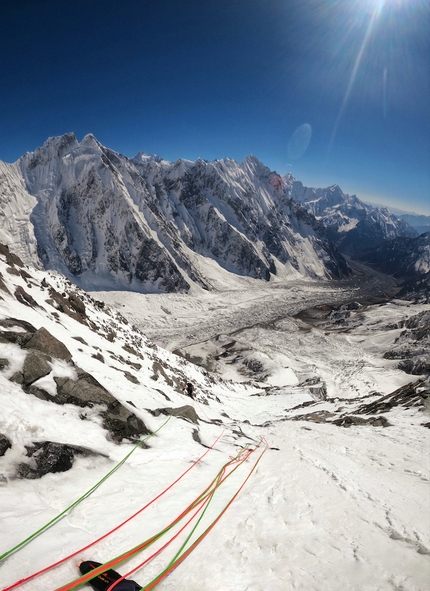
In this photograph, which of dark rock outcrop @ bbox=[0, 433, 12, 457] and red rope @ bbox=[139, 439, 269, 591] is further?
dark rock outcrop @ bbox=[0, 433, 12, 457]

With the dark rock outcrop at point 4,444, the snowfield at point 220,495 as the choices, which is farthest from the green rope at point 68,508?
the dark rock outcrop at point 4,444

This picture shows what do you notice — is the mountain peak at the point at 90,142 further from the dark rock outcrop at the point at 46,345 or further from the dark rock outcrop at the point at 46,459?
the dark rock outcrop at the point at 46,459

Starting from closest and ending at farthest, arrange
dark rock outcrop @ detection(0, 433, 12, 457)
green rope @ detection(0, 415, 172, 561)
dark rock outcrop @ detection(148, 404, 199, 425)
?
green rope @ detection(0, 415, 172, 561)
dark rock outcrop @ detection(0, 433, 12, 457)
dark rock outcrop @ detection(148, 404, 199, 425)

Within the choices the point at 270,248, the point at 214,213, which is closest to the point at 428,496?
the point at 214,213

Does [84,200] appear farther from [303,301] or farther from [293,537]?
[293,537]

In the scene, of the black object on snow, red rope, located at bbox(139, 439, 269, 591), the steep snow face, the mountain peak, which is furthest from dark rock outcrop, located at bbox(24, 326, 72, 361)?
the mountain peak

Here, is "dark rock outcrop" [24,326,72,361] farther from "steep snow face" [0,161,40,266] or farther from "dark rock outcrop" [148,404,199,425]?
"steep snow face" [0,161,40,266]
